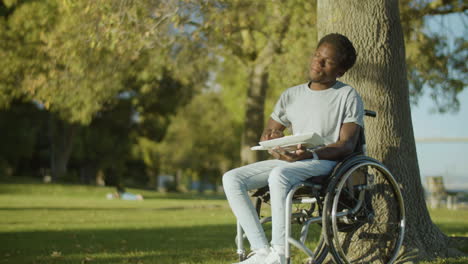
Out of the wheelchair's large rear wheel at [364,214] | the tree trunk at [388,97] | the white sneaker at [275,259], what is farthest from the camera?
A: the tree trunk at [388,97]

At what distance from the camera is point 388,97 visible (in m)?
5.60

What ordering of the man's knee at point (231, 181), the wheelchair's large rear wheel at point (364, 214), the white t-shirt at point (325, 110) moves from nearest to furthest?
1. the wheelchair's large rear wheel at point (364, 214)
2. the man's knee at point (231, 181)
3. the white t-shirt at point (325, 110)

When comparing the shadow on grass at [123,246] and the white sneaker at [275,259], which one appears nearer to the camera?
the white sneaker at [275,259]

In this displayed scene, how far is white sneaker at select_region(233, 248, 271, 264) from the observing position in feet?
12.8

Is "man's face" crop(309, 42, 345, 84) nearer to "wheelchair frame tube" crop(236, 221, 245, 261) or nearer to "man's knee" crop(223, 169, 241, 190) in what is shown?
"man's knee" crop(223, 169, 241, 190)

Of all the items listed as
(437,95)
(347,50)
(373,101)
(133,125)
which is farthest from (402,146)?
(133,125)

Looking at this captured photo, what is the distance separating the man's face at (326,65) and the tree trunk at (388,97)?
1209 millimetres

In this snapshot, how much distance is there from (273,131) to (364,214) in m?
0.85

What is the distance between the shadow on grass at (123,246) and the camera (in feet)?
21.1

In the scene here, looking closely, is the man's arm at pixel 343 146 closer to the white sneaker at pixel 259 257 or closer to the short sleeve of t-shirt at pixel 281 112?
the short sleeve of t-shirt at pixel 281 112

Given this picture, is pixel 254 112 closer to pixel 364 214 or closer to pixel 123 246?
pixel 123 246

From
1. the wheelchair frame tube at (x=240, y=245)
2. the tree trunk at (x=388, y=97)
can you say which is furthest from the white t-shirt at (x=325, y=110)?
the tree trunk at (x=388, y=97)

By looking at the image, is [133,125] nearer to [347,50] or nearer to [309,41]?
[309,41]

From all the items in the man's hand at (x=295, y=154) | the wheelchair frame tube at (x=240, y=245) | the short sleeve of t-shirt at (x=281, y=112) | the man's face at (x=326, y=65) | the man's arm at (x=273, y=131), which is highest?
the man's face at (x=326, y=65)
